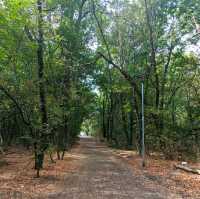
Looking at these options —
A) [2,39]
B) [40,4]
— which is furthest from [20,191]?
[2,39]

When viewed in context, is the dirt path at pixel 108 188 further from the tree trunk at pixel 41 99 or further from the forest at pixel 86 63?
the forest at pixel 86 63

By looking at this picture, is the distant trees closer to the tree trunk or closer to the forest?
the forest

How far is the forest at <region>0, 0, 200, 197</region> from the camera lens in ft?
53.9

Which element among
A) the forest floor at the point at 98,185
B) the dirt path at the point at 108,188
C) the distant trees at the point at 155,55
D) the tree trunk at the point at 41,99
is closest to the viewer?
the dirt path at the point at 108,188

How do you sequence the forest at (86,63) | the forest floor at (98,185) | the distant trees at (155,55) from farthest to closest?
the distant trees at (155,55) < the forest at (86,63) < the forest floor at (98,185)

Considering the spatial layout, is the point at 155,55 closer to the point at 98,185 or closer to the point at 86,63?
the point at 86,63

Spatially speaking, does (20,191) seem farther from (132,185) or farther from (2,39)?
(2,39)

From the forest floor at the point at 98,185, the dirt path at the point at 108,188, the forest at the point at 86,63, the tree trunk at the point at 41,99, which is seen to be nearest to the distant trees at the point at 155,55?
the forest at the point at 86,63

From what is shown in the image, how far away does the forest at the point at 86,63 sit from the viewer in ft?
53.9

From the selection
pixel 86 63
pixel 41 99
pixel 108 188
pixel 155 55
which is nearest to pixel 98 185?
pixel 108 188

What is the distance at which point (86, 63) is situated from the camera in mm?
21484

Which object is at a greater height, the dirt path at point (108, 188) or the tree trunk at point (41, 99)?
the tree trunk at point (41, 99)

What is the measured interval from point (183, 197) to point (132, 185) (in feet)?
7.60

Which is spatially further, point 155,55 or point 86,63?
point 155,55
